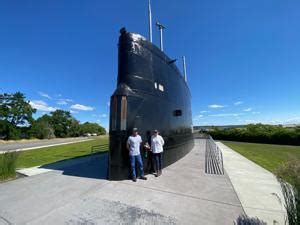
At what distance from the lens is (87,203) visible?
381cm

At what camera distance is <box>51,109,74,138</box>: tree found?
6412cm

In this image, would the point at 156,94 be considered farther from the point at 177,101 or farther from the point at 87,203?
the point at 87,203

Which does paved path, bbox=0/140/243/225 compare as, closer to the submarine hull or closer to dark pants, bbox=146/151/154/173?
dark pants, bbox=146/151/154/173

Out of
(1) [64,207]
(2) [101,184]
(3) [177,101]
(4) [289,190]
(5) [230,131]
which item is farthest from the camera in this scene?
(5) [230,131]

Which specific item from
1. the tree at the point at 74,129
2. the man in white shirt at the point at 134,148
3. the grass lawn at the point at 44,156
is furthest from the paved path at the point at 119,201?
the tree at the point at 74,129

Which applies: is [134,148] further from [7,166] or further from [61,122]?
[61,122]

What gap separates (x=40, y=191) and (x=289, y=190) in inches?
213

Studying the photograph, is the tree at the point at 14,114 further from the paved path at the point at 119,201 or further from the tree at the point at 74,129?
the paved path at the point at 119,201

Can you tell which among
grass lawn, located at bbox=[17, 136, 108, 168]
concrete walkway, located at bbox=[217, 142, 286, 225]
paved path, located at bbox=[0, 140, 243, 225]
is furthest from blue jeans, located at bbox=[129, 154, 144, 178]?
grass lawn, located at bbox=[17, 136, 108, 168]

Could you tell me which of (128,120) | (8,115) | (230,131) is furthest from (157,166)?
(8,115)

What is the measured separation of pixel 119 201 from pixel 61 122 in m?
70.6

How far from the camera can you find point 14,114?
146 ft

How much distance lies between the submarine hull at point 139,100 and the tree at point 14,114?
161ft

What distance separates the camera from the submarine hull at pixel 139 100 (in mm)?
5500
